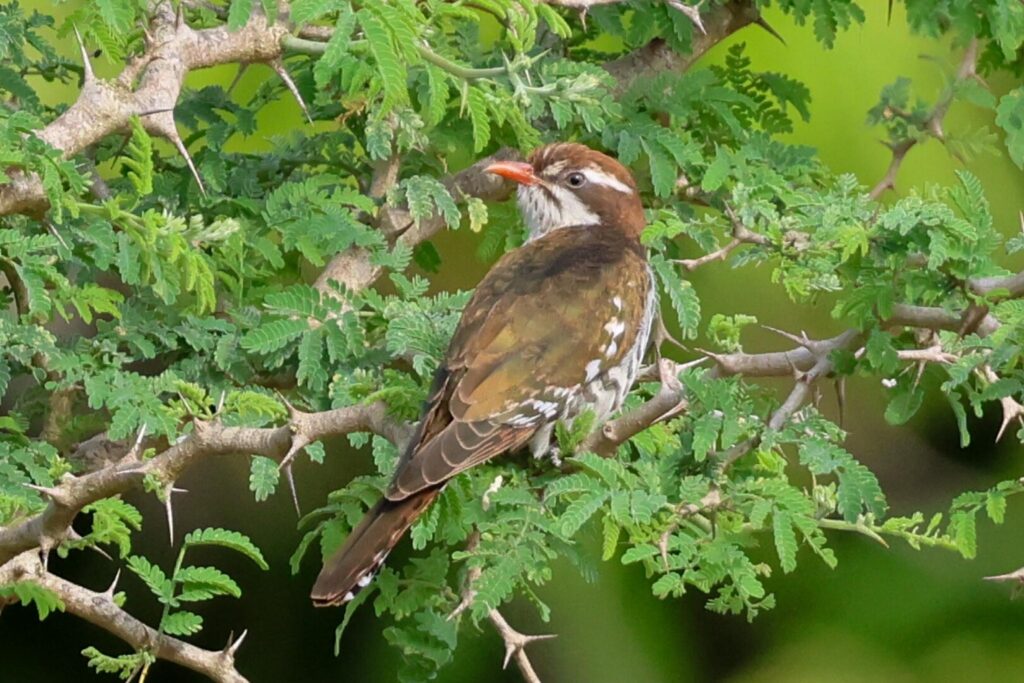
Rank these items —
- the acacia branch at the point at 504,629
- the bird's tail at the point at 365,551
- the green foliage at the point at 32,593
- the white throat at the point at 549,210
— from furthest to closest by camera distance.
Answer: the white throat at the point at 549,210 → the green foliage at the point at 32,593 → the acacia branch at the point at 504,629 → the bird's tail at the point at 365,551

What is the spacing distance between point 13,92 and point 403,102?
1.19 m

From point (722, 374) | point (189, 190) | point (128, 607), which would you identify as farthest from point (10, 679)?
point (722, 374)

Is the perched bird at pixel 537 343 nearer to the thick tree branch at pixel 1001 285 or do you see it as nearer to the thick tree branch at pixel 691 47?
the thick tree branch at pixel 691 47

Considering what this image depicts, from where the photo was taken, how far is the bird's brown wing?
394 centimetres

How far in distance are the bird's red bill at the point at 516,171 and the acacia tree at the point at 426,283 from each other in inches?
2.2

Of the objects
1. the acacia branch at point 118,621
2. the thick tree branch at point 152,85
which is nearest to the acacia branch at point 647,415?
the acacia branch at point 118,621

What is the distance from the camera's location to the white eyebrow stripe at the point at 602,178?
5.17 meters

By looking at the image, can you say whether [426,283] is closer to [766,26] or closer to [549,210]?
[549,210]

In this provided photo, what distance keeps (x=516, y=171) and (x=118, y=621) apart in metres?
1.80

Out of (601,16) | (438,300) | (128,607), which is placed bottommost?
(128,607)

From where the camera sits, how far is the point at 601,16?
526 cm

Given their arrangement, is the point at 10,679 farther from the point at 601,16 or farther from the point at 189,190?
the point at 601,16

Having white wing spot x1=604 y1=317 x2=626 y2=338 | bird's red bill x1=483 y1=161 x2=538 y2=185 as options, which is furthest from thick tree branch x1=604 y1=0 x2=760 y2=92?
white wing spot x1=604 y1=317 x2=626 y2=338

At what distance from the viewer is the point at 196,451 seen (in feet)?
11.7
